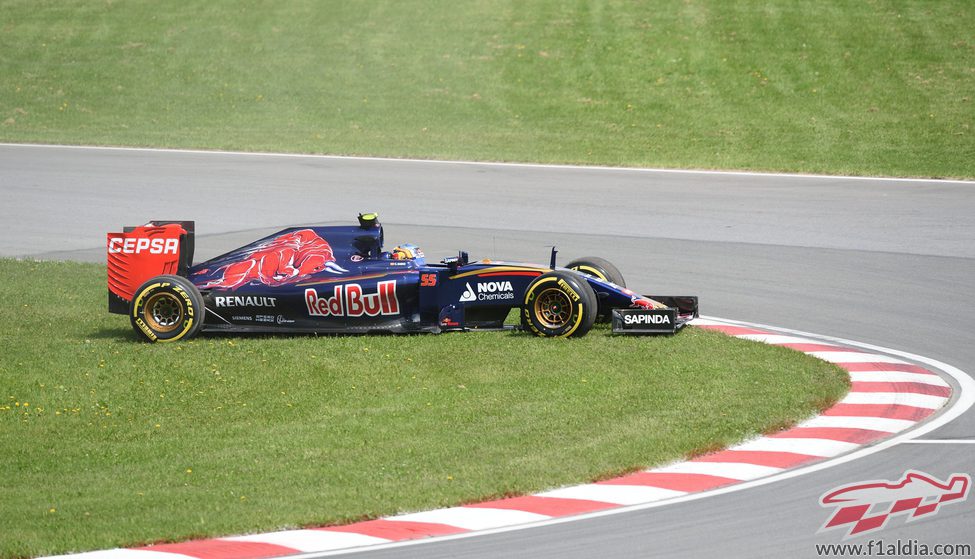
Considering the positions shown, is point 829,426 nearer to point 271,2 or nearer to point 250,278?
point 250,278

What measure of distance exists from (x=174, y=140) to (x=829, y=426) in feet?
77.2

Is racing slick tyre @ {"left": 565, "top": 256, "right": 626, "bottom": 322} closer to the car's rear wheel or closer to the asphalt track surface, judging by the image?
the car's rear wheel

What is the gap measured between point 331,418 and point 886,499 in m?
4.80

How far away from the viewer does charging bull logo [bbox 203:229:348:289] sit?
13.9 meters

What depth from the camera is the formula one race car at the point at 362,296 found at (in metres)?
13.5

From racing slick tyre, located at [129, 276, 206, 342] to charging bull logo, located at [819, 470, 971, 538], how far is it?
7.82m

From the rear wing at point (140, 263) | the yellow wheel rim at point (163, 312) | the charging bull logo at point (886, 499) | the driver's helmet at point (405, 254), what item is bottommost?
the charging bull logo at point (886, 499)

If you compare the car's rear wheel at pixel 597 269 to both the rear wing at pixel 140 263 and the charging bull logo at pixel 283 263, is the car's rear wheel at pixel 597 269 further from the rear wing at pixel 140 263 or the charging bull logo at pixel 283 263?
the rear wing at pixel 140 263

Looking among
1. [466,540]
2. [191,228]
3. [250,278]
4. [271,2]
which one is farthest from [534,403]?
[271,2]

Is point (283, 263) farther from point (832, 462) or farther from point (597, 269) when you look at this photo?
point (832, 462)

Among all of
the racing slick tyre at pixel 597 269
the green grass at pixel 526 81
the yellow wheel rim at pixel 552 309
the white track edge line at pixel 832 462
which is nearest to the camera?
the white track edge line at pixel 832 462

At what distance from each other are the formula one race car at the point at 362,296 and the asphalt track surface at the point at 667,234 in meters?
2.45

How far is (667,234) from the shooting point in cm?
2030

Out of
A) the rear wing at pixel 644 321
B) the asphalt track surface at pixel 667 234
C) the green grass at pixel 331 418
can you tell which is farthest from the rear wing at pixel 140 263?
the rear wing at pixel 644 321
